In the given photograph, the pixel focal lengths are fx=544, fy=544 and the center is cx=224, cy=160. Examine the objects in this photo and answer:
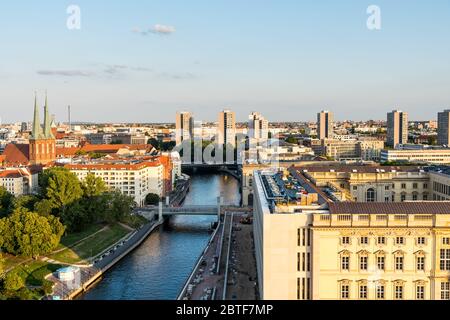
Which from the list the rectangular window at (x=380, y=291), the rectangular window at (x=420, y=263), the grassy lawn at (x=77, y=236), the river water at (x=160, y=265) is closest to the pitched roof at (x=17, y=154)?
the river water at (x=160, y=265)

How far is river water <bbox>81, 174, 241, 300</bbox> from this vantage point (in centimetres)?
1791

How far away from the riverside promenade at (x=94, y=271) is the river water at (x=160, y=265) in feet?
0.86

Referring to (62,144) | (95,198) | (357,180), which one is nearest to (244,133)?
(62,144)

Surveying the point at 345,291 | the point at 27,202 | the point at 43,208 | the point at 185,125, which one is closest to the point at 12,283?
the point at 43,208

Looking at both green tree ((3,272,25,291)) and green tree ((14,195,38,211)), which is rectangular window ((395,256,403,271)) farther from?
green tree ((14,195,38,211))

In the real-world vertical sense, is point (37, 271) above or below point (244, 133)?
below

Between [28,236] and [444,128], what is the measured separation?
62450 mm

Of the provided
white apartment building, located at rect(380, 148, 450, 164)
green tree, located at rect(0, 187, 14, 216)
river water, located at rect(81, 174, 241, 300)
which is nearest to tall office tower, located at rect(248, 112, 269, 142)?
white apartment building, located at rect(380, 148, 450, 164)

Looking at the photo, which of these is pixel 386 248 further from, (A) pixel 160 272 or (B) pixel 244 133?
(B) pixel 244 133

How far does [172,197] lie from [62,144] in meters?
39.5

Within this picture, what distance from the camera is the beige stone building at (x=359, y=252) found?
1097 centimetres

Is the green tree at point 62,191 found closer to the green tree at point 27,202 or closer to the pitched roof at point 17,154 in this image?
the green tree at point 27,202

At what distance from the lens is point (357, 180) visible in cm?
2064

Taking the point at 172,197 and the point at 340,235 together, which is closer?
the point at 340,235
